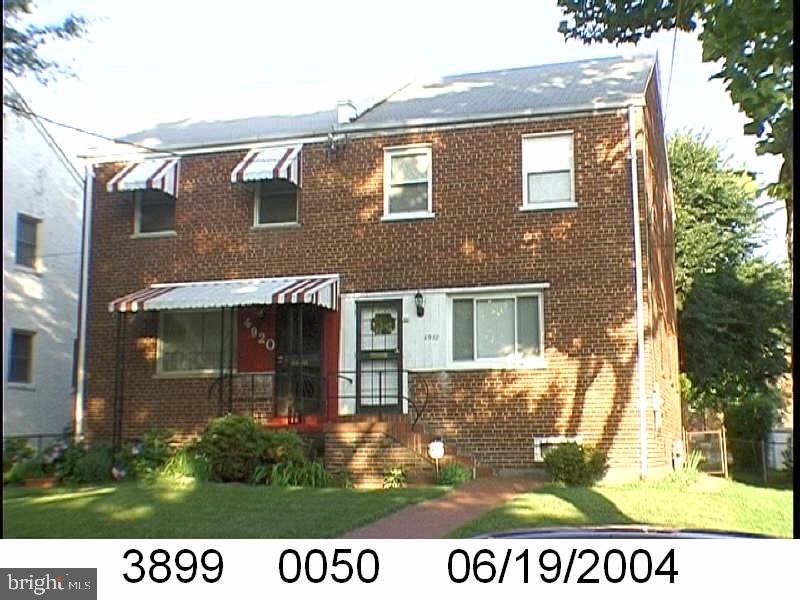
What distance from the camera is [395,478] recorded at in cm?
1031

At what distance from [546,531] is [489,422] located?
299 inches

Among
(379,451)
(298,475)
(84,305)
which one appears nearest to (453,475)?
(379,451)

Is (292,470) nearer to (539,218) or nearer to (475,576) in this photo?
(539,218)

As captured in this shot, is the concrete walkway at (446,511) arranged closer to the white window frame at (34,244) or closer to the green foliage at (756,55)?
Answer: the white window frame at (34,244)

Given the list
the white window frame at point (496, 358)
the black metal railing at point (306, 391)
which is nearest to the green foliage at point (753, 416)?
the white window frame at point (496, 358)

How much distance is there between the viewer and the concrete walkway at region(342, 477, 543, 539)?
632 cm

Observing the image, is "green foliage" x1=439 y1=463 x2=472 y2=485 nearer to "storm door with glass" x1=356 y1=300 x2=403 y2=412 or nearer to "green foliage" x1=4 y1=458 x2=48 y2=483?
"storm door with glass" x1=356 y1=300 x2=403 y2=412

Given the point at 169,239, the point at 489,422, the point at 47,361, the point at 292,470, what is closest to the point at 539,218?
the point at 489,422

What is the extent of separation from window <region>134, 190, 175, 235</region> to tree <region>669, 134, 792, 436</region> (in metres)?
7.18

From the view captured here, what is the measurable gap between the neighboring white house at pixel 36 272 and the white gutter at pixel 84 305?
114cm

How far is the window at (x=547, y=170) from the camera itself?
1115cm

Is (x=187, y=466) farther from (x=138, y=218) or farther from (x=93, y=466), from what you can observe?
(x=138, y=218)

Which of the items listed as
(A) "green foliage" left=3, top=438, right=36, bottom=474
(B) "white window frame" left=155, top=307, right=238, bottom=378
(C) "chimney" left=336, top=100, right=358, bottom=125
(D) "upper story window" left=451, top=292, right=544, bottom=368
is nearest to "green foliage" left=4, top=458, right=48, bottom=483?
(A) "green foliage" left=3, top=438, right=36, bottom=474

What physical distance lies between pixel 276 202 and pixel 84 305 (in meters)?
2.89
